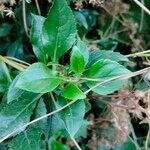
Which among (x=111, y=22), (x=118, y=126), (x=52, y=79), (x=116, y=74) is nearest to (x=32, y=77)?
(x=52, y=79)

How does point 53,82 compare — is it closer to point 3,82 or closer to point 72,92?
point 72,92

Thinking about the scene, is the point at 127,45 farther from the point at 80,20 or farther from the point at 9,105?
the point at 9,105

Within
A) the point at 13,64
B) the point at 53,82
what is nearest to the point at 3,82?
the point at 13,64

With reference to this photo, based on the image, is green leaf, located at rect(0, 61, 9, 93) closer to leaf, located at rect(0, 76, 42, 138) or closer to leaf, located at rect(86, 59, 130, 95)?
leaf, located at rect(0, 76, 42, 138)

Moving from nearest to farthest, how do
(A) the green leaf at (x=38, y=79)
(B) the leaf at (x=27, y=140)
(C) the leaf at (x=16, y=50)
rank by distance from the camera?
(A) the green leaf at (x=38, y=79)
(B) the leaf at (x=27, y=140)
(C) the leaf at (x=16, y=50)

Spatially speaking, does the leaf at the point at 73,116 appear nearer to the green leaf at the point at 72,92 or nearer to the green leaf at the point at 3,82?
the green leaf at the point at 72,92

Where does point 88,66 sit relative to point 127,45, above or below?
above

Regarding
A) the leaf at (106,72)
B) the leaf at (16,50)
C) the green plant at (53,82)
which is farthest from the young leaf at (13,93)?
the leaf at (16,50)
